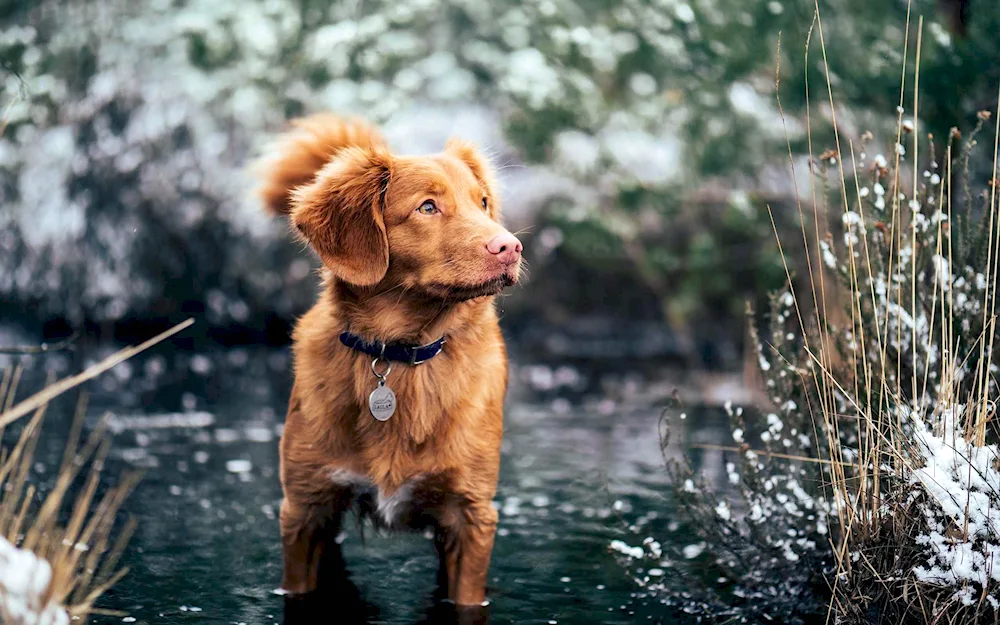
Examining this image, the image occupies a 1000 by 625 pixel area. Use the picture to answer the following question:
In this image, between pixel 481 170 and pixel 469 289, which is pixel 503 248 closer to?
pixel 469 289

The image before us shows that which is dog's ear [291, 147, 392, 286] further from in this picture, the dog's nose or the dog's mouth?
the dog's nose

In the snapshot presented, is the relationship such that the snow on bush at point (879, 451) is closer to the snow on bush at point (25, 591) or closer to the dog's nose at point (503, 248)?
the dog's nose at point (503, 248)

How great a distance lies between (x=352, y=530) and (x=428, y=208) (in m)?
1.99

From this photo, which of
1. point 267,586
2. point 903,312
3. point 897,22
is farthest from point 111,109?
point 903,312

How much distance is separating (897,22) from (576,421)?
381 centimetres

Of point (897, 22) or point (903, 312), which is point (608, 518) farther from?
point (897, 22)

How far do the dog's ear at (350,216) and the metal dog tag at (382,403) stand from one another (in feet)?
1.12

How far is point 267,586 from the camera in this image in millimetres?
3885

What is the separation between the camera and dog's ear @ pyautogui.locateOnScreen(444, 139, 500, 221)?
12.2 ft

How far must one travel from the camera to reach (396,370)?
3.42 meters

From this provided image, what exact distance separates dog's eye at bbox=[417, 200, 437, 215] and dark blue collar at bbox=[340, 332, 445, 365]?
1.32 ft

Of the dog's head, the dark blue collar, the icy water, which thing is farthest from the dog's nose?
the icy water

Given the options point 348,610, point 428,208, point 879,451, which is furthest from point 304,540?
point 879,451

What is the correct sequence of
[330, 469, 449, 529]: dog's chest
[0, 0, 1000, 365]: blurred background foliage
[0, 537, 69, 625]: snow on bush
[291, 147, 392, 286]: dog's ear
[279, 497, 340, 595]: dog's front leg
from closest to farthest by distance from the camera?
[0, 537, 69, 625]: snow on bush < [291, 147, 392, 286]: dog's ear < [330, 469, 449, 529]: dog's chest < [279, 497, 340, 595]: dog's front leg < [0, 0, 1000, 365]: blurred background foliage
